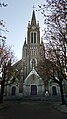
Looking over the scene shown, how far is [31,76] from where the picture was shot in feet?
172

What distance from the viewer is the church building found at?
50.4 metres

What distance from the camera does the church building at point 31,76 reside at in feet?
165

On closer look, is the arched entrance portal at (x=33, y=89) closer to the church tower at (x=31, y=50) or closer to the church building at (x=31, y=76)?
the church building at (x=31, y=76)

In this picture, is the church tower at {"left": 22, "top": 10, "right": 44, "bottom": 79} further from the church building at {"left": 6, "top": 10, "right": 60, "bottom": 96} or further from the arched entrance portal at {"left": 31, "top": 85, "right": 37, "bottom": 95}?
the arched entrance portal at {"left": 31, "top": 85, "right": 37, "bottom": 95}

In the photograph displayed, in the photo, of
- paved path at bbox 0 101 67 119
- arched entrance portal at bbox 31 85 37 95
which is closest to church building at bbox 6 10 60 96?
arched entrance portal at bbox 31 85 37 95

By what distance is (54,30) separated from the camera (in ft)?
57.3

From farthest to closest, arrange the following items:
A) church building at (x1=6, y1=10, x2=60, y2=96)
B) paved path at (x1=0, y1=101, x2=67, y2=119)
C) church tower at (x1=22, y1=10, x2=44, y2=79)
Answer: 1. church tower at (x1=22, y1=10, x2=44, y2=79)
2. church building at (x1=6, y1=10, x2=60, y2=96)
3. paved path at (x1=0, y1=101, x2=67, y2=119)

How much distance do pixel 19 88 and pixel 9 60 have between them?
2042cm

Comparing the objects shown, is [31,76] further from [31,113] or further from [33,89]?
[31,113]

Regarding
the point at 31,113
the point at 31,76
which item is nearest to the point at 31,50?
the point at 31,76

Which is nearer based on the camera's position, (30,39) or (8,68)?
(8,68)

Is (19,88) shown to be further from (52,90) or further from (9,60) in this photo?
(9,60)

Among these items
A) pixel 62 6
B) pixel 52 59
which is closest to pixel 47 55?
pixel 52 59

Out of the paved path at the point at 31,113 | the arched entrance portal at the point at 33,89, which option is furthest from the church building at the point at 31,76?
the paved path at the point at 31,113
